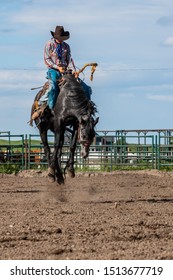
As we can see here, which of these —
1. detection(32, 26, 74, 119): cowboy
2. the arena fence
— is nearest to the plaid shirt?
detection(32, 26, 74, 119): cowboy

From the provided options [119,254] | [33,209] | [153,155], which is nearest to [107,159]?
[153,155]

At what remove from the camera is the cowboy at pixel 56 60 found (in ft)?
48.6

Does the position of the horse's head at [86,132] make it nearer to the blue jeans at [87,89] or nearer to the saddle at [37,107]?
the blue jeans at [87,89]

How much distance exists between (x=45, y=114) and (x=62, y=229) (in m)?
5.69

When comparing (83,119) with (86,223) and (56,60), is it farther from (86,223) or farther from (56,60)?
(86,223)

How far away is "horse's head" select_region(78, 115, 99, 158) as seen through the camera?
1378cm

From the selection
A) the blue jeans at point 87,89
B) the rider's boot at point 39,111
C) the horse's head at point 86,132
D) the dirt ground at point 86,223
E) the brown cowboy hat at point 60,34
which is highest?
the brown cowboy hat at point 60,34

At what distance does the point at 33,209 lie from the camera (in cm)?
1280

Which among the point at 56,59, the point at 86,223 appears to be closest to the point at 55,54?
the point at 56,59

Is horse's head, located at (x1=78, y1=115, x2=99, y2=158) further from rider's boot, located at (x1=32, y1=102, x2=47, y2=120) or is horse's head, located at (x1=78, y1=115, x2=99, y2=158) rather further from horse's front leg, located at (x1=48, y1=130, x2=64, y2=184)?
rider's boot, located at (x1=32, y1=102, x2=47, y2=120)

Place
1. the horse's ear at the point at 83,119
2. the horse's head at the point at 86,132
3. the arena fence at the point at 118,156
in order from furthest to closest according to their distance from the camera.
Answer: the arena fence at the point at 118,156
the horse's ear at the point at 83,119
the horse's head at the point at 86,132

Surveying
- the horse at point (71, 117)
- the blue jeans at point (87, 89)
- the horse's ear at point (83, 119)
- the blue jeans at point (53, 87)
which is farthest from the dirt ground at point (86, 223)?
the blue jeans at point (87, 89)

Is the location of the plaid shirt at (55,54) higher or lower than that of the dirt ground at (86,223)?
higher
